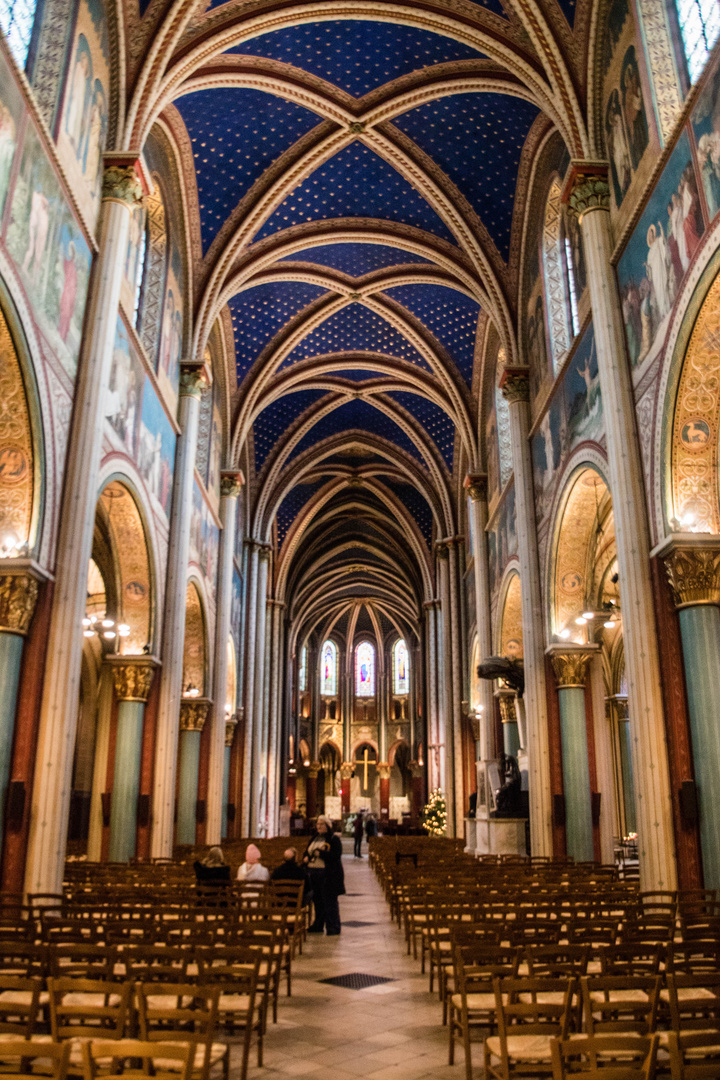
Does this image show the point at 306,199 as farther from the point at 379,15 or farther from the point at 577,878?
the point at 577,878

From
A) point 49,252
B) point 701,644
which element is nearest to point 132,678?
point 49,252

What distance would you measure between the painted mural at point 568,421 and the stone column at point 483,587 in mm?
6812

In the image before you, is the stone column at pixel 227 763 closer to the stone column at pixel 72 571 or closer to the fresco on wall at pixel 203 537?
the fresco on wall at pixel 203 537

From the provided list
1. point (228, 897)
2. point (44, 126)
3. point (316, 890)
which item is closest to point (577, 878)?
point (316, 890)

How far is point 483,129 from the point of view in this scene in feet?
62.6

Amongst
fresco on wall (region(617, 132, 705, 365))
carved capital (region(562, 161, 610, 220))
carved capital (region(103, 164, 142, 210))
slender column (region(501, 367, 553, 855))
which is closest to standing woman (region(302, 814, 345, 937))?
slender column (region(501, 367, 553, 855))

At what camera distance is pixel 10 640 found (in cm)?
1112

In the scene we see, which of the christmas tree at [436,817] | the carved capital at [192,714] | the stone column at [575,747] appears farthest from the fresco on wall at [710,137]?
the christmas tree at [436,817]

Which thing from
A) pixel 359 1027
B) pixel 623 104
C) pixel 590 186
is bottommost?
pixel 359 1027

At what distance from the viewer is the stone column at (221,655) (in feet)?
74.8

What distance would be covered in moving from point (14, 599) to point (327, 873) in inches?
222

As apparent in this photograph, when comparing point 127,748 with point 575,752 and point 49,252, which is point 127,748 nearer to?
point 575,752

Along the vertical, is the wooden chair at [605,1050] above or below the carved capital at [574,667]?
below

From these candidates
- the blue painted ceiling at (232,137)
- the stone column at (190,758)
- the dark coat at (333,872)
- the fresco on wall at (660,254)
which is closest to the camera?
the fresco on wall at (660,254)
